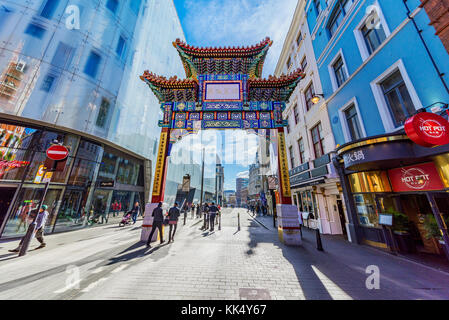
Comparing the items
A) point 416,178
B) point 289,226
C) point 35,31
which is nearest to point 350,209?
point 416,178

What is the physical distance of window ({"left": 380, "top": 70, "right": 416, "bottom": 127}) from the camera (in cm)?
583

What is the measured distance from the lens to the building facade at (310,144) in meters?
9.70

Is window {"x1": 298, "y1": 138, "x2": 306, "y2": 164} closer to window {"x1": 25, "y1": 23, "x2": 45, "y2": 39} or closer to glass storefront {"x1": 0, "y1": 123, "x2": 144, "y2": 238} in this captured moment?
glass storefront {"x1": 0, "y1": 123, "x2": 144, "y2": 238}

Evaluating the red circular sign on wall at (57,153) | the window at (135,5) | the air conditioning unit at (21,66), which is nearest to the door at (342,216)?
the red circular sign on wall at (57,153)

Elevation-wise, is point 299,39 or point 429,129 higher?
point 299,39

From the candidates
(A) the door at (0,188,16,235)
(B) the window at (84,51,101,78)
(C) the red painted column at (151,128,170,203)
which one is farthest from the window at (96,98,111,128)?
(C) the red painted column at (151,128,170,203)

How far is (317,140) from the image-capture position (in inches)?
431

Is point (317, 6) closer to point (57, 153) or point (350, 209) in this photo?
point (350, 209)

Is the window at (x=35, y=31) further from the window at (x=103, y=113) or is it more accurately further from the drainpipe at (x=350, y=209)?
the drainpipe at (x=350, y=209)

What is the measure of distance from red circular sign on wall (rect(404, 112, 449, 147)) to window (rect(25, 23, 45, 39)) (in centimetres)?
1930

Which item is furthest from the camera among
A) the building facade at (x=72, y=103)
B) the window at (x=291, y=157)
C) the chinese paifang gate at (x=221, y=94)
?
the window at (x=291, y=157)

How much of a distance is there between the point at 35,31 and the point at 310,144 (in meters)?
19.9

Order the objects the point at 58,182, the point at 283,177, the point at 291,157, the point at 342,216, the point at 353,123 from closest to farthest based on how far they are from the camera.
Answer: the point at 283,177 < the point at 353,123 < the point at 342,216 < the point at 58,182 < the point at 291,157

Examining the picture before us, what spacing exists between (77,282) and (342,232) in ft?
41.8
